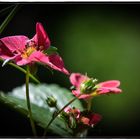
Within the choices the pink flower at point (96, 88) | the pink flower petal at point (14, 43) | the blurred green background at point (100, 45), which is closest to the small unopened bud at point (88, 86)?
the pink flower at point (96, 88)

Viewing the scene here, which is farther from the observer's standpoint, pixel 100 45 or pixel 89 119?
pixel 100 45

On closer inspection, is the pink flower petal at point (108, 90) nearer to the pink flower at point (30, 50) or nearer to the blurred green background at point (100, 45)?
the pink flower at point (30, 50)

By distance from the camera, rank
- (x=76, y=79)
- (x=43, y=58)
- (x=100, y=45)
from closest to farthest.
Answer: (x=43, y=58) → (x=76, y=79) → (x=100, y=45)

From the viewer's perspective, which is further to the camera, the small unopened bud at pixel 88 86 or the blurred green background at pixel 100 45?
the blurred green background at pixel 100 45

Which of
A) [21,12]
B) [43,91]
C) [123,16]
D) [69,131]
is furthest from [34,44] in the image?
[123,16]

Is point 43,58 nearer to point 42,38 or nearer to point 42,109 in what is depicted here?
point 42,38

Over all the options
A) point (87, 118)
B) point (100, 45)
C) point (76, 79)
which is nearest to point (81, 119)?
point (87, 118)

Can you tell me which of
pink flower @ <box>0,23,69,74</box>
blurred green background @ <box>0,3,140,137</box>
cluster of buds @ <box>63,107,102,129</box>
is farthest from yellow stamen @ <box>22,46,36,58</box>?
blurred green background @ <box>0,3,140,137</box>

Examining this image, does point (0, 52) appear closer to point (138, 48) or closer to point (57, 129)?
point (57, 129)
